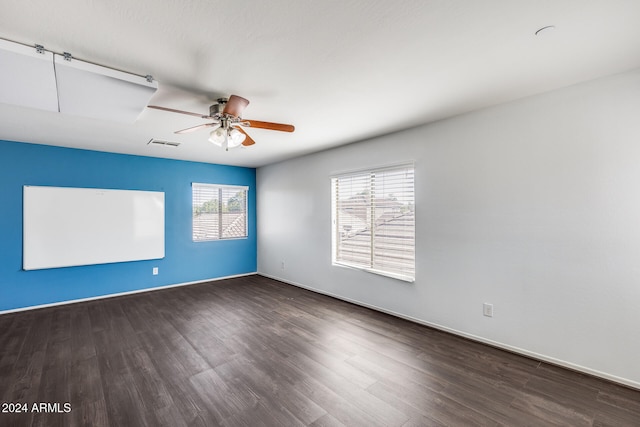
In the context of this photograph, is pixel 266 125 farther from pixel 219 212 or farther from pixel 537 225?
pixel 219 212

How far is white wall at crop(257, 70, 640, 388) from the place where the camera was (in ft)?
7.16

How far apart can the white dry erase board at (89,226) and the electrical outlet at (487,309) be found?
16.6 ft

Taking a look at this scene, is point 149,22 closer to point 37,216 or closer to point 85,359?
point 85,359

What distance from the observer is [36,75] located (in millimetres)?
1923

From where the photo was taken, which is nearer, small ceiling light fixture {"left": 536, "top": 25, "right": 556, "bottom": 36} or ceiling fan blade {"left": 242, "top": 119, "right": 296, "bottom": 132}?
small ceiling light fixture {"left": 536, "top": 25, "right": 556, "bottom": 36}

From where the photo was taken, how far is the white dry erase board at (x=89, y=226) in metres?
4.03

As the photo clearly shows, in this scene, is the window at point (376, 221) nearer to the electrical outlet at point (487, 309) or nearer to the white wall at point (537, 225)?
the white wall at point (537, 225)

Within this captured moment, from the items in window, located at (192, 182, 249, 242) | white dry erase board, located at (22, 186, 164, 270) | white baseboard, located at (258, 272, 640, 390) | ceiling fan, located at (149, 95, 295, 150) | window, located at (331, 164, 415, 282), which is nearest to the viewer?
white baseboard, located at (258, 272, 640, 390)

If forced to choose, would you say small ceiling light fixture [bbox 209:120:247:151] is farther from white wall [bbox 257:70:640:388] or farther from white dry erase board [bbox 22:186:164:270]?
white dry erase board [bbox 22:186:164:270]

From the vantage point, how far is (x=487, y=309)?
2852 millimetres

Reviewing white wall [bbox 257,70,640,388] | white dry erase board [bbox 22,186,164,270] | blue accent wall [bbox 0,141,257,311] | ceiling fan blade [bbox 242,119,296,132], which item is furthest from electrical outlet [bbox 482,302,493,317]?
white dry erase board [bbox 22,186,164,270]

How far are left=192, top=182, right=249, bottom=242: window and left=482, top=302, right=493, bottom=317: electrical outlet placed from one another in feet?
15.6

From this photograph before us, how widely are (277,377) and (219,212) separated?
13.7 ft

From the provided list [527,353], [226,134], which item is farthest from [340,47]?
[527,353]
